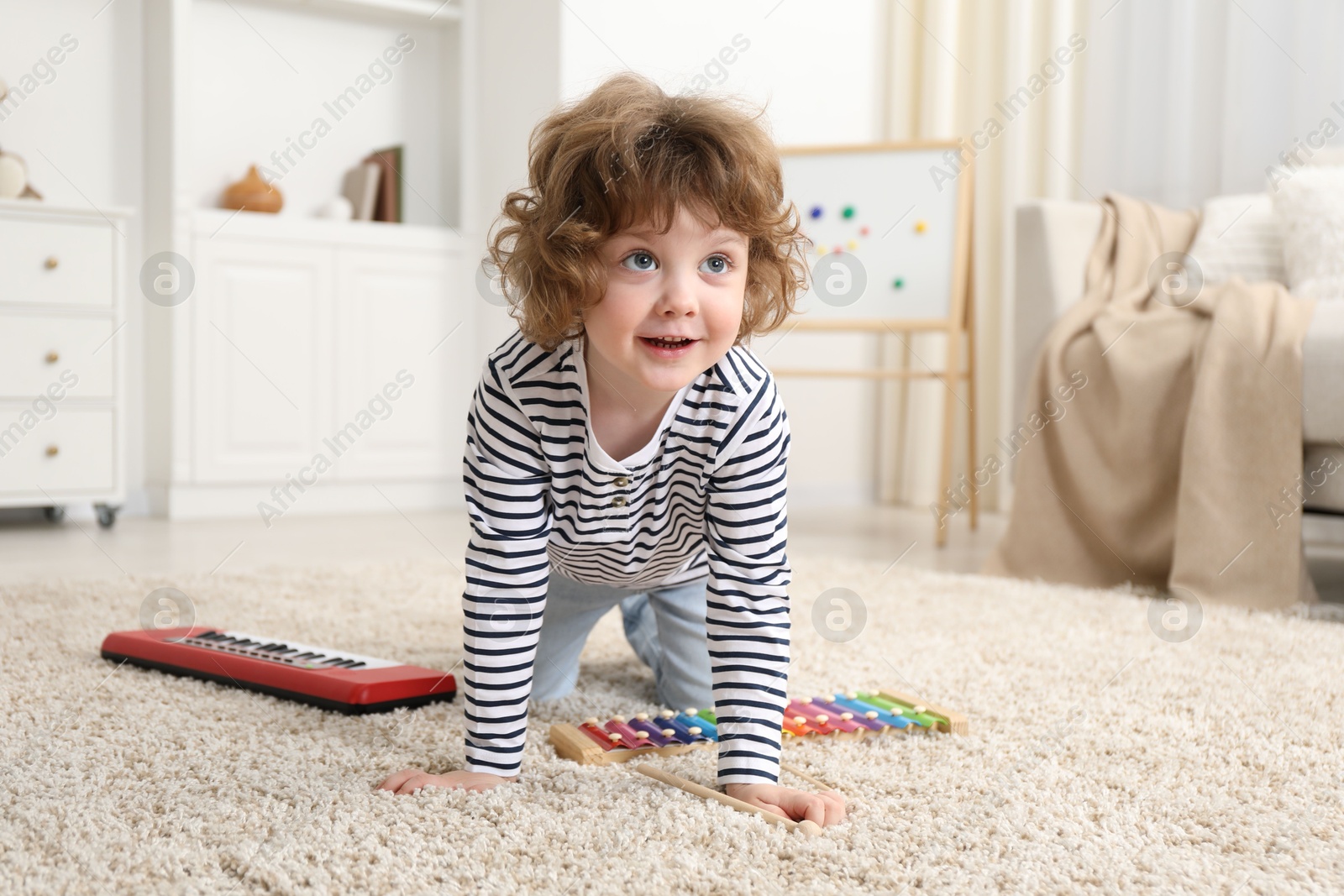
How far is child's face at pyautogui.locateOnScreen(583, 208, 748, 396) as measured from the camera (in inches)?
27.3

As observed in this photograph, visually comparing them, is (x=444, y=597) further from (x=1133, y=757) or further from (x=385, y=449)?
(x=385, y=449)

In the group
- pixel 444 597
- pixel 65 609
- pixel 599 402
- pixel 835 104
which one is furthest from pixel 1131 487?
pixel 835 104

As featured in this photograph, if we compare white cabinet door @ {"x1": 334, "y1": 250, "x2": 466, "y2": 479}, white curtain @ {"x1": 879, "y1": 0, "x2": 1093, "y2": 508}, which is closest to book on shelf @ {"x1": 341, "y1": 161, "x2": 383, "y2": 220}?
Result: white cabinet door @ {"x1": 334, "y1": 250, "x2": 466, "y2": 479}

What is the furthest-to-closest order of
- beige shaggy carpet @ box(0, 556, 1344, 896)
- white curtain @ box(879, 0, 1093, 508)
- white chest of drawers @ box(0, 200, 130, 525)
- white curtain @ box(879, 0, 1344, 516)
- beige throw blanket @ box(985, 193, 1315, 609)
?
white curtain @ box(879, 0, 1093, 508)
white curtain @ box(879, 0, 1344, 516)
white chest of drawers @ box(0, 200, 130, 525)
beige throw blanket @ box(985, 193, 1315, 609)
beige shaggy carpet @ box(0, 556, 1344, 896)

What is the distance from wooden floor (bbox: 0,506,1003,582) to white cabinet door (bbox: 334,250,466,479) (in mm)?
151

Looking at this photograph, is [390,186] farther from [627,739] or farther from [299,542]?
[627,739]

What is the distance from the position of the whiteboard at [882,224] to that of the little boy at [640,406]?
1.56 m

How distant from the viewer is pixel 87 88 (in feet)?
8.26

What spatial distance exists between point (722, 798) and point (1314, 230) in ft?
4.91

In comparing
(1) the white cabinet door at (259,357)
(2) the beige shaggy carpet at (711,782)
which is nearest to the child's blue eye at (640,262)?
(2) the beige shaggy carpet at (711,782)

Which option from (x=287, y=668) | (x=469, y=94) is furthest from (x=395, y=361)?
(x=287, y=668)

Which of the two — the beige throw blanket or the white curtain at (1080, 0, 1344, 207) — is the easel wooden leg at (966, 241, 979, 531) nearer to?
the white curtain at (1080, 0, 1344, 207)

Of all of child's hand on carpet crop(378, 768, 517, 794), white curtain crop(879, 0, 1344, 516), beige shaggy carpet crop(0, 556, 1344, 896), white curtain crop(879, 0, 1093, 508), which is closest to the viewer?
beige shaggy carpet crop(0, 556, 1344, 896)

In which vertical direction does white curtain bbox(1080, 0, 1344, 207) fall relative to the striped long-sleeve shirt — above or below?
above
